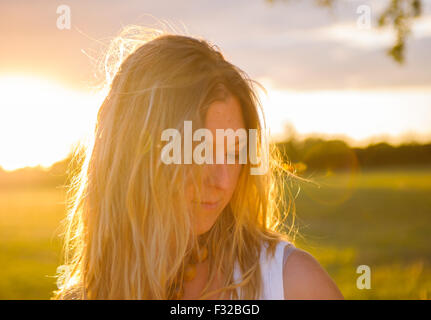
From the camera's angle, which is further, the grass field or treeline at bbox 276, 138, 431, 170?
treeline at bbox 276, 138, 431, 170

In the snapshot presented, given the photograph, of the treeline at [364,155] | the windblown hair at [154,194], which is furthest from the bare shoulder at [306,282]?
the treeline at [364,155]

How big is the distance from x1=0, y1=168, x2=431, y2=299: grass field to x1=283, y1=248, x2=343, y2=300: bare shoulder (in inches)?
26.4

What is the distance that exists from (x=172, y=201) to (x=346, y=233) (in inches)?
544

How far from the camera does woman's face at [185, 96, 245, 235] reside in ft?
7.93

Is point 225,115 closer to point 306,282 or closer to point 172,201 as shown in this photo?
point 172,201

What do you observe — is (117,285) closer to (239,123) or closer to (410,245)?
(239,123)

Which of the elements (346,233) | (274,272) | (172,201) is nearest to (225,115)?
(172,201)

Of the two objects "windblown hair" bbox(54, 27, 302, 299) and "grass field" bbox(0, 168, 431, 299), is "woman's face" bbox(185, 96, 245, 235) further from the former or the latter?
"grass field" bbox(0, 168, 431, 299)

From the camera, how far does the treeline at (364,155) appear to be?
74.7 ft

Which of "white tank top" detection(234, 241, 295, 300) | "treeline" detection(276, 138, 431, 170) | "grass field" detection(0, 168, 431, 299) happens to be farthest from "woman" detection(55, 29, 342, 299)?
"treeline" detection(276, 138, 431, 170)

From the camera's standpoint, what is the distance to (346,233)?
1546cm

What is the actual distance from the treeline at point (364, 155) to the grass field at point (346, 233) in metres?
0.70
